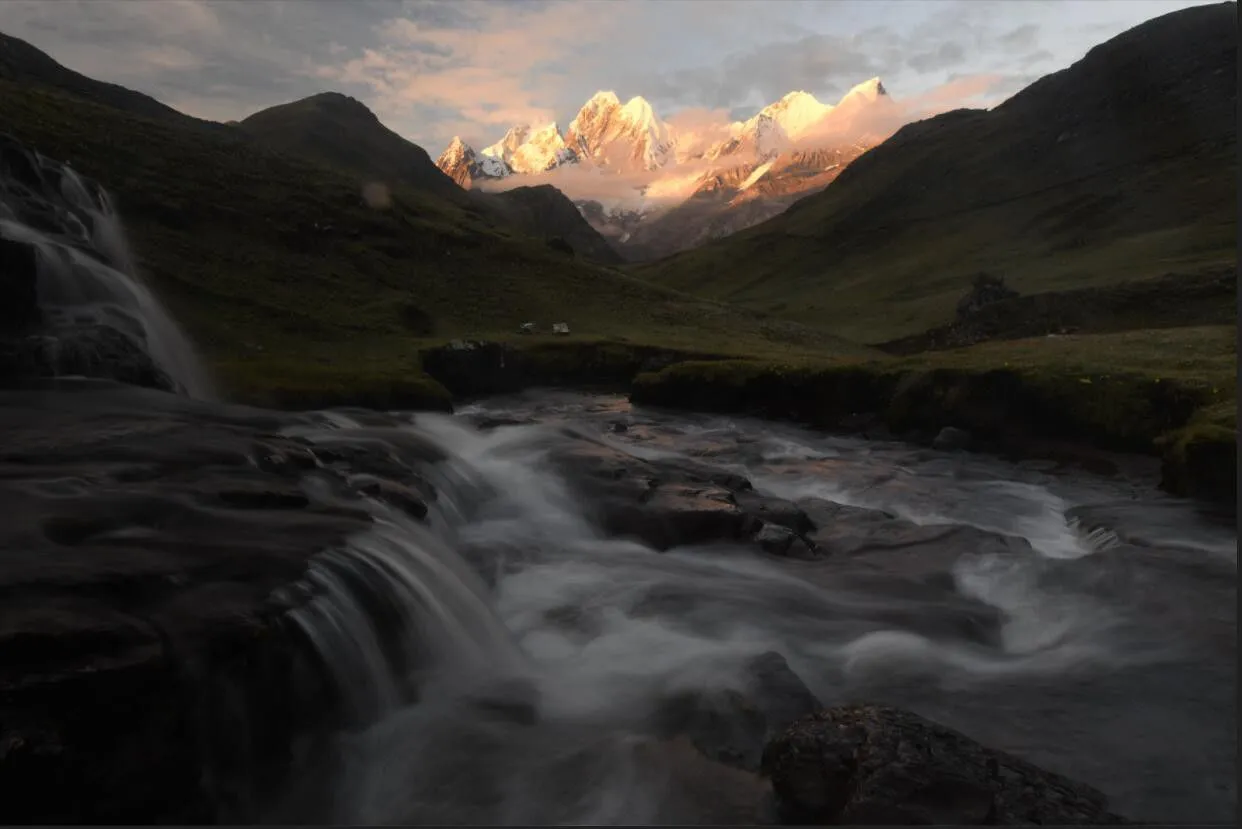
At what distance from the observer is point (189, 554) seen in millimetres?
10766

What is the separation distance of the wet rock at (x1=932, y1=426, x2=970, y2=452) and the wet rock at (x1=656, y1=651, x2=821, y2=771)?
19.6 meters

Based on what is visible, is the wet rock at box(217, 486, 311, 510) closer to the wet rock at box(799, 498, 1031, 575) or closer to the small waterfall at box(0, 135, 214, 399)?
the small waterfall at box(0, 135, 214, 399)

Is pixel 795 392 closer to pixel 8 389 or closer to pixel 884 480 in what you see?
pixel 884 480

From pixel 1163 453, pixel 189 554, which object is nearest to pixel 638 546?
pixel 189 554

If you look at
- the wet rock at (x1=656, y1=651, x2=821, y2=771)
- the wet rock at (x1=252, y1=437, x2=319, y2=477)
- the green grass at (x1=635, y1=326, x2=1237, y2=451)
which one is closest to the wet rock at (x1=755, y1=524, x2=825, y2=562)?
the wet rock at (x1=656, y1=651, x2=821, y2=771)

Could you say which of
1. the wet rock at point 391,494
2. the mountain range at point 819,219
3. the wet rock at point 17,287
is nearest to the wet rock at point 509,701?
the wet rock at point 391,494

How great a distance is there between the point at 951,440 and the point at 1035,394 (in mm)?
3338

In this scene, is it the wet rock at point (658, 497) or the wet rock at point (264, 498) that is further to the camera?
the wet rock at point (658, 497)

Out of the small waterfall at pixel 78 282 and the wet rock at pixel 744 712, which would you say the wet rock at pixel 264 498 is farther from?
the small waterfall at pixel 78 282

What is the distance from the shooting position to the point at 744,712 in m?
11.6

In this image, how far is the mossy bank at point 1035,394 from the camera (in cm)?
2348

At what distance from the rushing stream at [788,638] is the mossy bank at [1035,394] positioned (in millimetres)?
2699

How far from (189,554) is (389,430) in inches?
634

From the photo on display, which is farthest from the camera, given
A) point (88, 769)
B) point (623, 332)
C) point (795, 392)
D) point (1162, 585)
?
point (623, 332)
